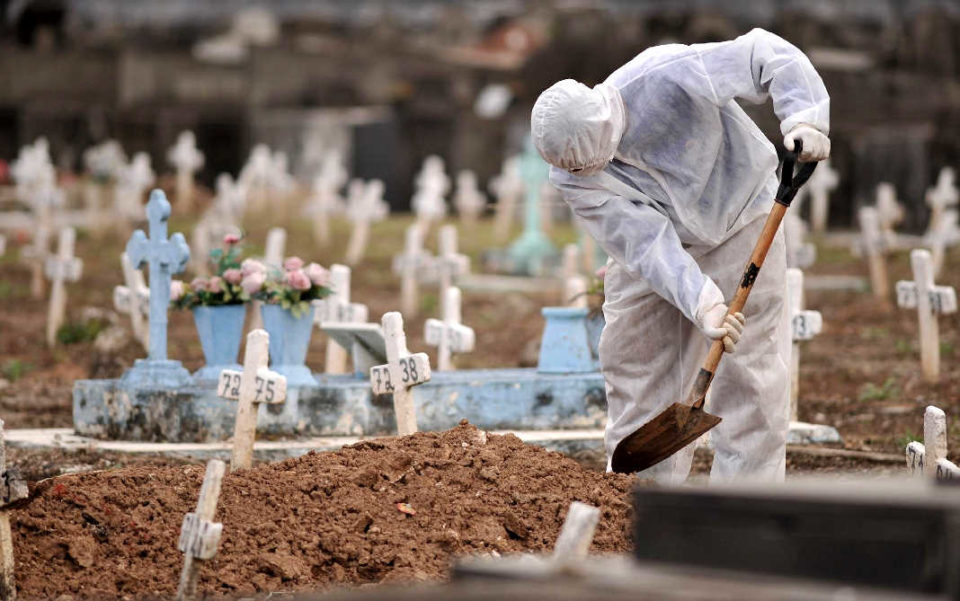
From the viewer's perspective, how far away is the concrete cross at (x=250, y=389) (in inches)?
254

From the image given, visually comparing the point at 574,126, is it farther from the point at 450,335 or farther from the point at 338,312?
the point at 338,312

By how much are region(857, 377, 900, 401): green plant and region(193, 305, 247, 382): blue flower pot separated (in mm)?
3905

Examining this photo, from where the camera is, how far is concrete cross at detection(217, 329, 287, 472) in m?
6.45

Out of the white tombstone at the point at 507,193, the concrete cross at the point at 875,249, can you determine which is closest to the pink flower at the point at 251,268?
the concrete cross at the point at 875,249

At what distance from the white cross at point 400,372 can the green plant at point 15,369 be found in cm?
486

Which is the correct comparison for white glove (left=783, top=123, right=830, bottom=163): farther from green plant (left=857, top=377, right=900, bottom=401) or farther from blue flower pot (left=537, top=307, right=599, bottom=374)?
→ green plant (left=857, top=377, right=900, bottom=401)

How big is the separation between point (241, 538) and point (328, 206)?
16.4 metres

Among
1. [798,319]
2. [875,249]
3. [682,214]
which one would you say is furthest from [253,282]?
[875,249]

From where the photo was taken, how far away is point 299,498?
5.84 metres

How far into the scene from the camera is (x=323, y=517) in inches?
223

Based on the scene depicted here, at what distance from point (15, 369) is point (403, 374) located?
5.18m

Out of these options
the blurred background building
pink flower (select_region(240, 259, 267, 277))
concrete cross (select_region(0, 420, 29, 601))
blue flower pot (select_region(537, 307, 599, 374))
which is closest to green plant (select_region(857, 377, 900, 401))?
blue flower pot (select_region(537, 307, 599, 374))

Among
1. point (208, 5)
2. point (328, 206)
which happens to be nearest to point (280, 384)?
point (328, 206)

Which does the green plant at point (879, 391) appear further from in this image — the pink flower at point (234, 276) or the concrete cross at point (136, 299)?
the concrete cross at point (136, 299)
